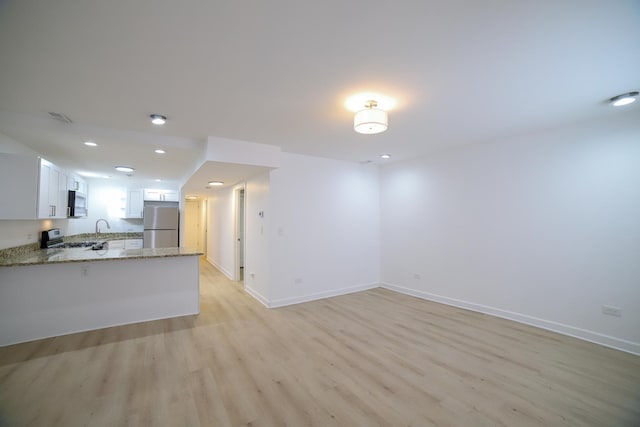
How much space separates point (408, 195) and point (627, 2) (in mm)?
3772

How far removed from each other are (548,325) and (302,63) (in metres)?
4.21

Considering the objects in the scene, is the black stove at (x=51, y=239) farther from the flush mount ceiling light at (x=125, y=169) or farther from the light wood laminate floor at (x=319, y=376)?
the light wood laminate floor at (x=319, y=376)

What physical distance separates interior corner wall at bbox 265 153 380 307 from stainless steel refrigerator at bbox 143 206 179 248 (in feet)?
11.8

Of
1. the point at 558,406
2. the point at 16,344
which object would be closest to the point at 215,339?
the point at 16,344

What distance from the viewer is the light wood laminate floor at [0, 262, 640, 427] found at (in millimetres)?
1922

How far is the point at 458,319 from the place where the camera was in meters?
3.78

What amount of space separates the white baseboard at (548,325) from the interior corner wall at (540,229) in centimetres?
1

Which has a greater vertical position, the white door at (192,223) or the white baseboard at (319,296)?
the white door at (192,223)

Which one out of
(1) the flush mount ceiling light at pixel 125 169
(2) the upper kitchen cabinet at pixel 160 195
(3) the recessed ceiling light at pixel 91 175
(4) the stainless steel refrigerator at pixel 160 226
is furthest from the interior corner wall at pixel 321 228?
(3) the recessed ceiling light at pixel 91 175

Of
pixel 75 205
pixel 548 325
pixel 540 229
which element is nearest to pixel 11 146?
pixel 75 205

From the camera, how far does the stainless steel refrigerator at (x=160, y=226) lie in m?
6.51

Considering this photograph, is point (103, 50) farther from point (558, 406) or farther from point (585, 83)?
point (558, 406)

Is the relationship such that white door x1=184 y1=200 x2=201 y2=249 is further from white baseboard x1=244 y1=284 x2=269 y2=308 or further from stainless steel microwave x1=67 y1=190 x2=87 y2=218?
white baseboard x1=244 y1=284 x2=269 y2=308

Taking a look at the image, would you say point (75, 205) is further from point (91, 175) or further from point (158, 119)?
point (158, 119)
